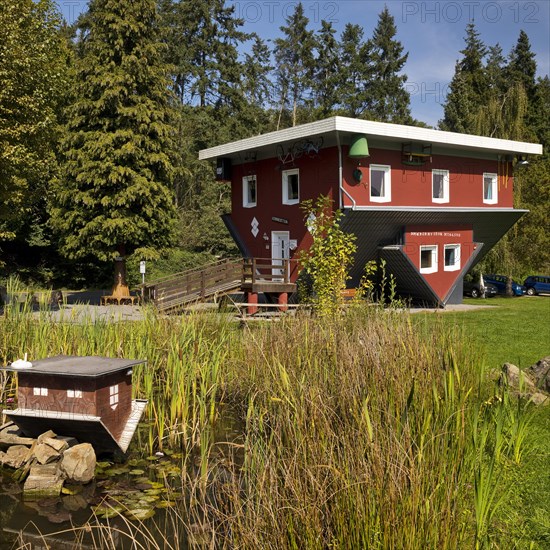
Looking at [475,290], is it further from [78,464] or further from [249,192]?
[78,464]

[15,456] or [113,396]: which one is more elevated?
[113,396]

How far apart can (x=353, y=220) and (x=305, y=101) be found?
117 feet

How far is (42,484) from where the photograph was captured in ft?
20.0

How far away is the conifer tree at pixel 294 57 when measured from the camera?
51.8 m

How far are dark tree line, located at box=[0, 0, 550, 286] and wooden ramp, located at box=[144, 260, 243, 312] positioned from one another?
4863 millimetres

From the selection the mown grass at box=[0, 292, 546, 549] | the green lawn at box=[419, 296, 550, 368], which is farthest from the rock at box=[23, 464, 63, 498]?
the green lawn at box=[419, 296, 550, 368]

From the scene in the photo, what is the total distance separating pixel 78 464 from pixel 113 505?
76 centimetres

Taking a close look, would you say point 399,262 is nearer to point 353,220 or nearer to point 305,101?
point 353,220

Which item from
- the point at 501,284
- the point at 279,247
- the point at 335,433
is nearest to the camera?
the point at 335,433

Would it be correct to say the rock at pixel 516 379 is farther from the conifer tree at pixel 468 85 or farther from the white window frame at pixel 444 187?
the conifer tree at pixel 468 85

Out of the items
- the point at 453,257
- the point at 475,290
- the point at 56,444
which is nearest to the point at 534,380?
the point at 56,444

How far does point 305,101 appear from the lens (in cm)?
5259

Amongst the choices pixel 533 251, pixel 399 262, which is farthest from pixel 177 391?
pixel 533 251

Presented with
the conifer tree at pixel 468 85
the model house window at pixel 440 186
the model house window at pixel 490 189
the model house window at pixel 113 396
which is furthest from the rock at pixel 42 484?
the conifer tree at pixel 468 85
